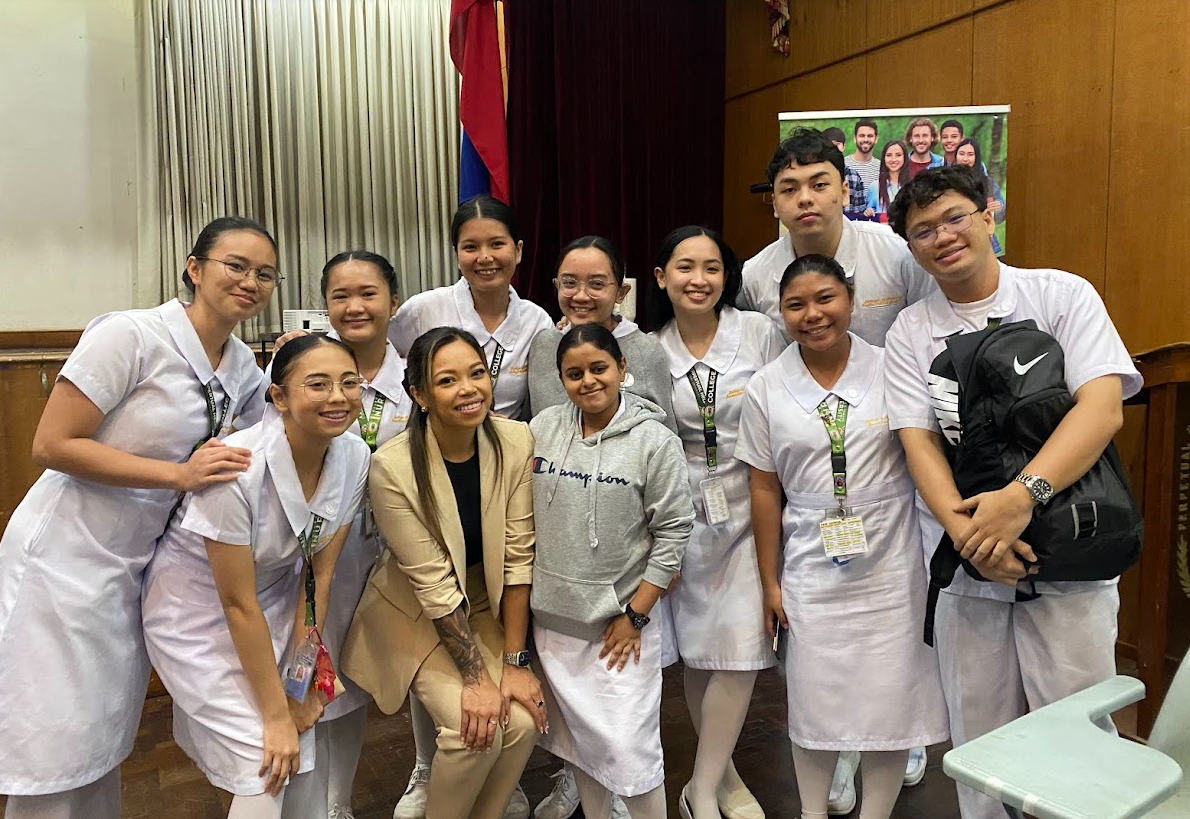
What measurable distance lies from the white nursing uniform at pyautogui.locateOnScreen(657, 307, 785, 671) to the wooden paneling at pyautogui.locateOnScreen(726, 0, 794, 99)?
3.37 metres

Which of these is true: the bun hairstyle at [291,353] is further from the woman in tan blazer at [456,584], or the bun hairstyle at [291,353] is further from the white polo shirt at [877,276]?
the white polo shirt at [877,276]

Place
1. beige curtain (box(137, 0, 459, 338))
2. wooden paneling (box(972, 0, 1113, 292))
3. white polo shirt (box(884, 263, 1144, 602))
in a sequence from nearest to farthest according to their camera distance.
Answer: white polo shirt (box(884, 263, 1144, 602)), wooden paneling (box(972, 0, 1113, 292)), beige curtain (box(137, 0, 459, 338))

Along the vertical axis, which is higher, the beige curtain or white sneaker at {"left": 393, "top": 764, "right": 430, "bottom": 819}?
the beige curtain

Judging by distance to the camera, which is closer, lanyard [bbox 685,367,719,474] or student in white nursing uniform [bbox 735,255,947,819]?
student in white nursing uniform [bbox 735,255,947,819]

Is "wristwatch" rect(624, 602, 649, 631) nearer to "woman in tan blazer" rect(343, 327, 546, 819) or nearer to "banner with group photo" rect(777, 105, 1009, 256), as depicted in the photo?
"woman in tan blazer" rect(343, 327, 546, 819)

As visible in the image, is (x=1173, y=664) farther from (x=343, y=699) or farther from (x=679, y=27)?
(x=679, y=27)

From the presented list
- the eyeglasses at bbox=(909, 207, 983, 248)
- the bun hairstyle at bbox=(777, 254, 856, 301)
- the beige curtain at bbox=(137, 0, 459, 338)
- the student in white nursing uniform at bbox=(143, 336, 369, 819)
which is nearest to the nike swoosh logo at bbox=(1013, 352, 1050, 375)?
the eyeglasses at bbox=(909, 207, 983, 248)

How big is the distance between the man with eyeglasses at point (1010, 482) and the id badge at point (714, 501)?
0.50 metres

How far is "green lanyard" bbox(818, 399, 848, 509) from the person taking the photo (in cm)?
206

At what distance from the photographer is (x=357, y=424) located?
2264 millimetres

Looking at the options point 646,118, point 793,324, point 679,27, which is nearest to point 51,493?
point 793,324

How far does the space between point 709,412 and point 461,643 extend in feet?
2.94

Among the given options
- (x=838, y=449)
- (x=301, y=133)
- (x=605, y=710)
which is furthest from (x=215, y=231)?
(x=301, y=133)

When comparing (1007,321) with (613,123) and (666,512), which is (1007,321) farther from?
(613,123)
